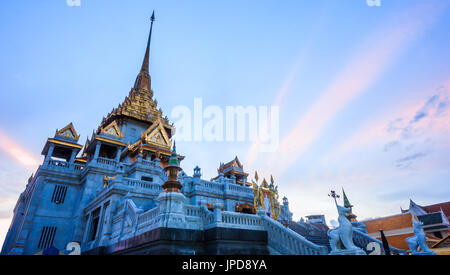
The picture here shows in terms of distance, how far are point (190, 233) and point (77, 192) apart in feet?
63.6

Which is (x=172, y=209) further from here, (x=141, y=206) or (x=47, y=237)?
(x=47, y=237)

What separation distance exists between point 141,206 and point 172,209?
7.51m

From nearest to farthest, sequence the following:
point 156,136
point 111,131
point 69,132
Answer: point 69,132 → point 111,131 → point 156,136

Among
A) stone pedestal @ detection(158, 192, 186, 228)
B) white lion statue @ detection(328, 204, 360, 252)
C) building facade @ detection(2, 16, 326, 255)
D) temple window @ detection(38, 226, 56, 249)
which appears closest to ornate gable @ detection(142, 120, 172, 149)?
building facade @ detection(2, 16, 326, 255)

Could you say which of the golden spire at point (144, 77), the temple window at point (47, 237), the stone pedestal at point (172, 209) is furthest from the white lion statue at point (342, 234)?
the golden spire at point (144, 77)

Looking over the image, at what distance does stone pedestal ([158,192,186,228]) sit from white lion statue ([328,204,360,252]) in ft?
19.3

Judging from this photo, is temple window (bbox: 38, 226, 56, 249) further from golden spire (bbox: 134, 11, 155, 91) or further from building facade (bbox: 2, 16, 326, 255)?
golden spire (bbox: 134, 11, 155, 91)

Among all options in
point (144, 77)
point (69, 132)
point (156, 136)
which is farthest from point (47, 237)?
point (144, 77)

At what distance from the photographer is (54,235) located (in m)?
22.3

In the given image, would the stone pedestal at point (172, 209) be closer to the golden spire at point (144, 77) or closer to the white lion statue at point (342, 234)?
the white lion statue at point (342, 234)

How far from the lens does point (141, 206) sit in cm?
1708

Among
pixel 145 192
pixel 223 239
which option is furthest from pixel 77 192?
pixel 223 239
